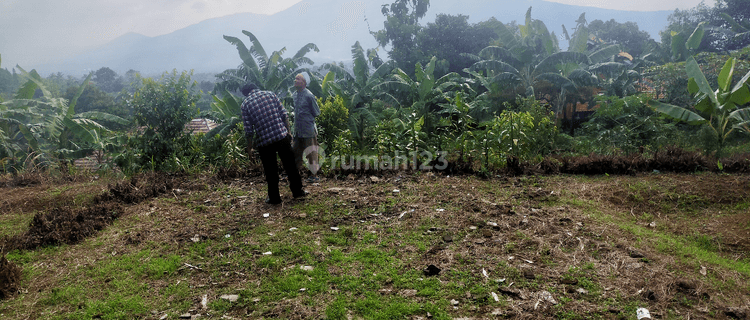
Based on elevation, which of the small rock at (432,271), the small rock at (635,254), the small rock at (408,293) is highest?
the small rock at (432,271)

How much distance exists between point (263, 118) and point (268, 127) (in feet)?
0.45

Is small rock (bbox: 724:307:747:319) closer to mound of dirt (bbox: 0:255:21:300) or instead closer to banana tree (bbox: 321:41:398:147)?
mound of dirt (bbox: 0:255:21:300)

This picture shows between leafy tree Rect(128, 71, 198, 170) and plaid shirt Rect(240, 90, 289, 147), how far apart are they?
350 cm

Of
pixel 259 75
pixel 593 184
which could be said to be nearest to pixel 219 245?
pixel 593 184

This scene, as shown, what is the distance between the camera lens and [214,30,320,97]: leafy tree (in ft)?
57.7

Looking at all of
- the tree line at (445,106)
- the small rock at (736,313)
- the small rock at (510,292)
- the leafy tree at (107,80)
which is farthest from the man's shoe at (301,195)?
the leafy tree at (107,80)

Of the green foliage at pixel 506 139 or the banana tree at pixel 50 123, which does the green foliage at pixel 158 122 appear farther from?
the green foliage at pixel 506 139

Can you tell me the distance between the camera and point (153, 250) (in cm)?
420

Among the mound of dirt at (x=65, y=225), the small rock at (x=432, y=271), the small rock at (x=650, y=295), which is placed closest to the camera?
the small rock at (x=650, y=295)

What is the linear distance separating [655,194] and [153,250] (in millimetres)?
6474

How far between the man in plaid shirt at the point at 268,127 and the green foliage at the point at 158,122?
348cm

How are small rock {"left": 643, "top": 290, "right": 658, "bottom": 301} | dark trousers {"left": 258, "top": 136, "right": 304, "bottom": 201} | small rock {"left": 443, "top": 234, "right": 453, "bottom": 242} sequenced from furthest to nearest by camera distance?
1. dark trousers {"left": 258, "top": 136, "right": 304, "bottom": 201}
2. small rock {"left": 443, "top": 234, "right": 453, "bottom": 242}
3. small rock {"left": 643, "top": 290, "right": 658, "bottom": 301}

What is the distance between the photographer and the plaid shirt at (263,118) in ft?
17.0

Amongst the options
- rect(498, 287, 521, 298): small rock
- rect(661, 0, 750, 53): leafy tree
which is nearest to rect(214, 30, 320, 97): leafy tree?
rect(498, 287, 521, 298): small rock
